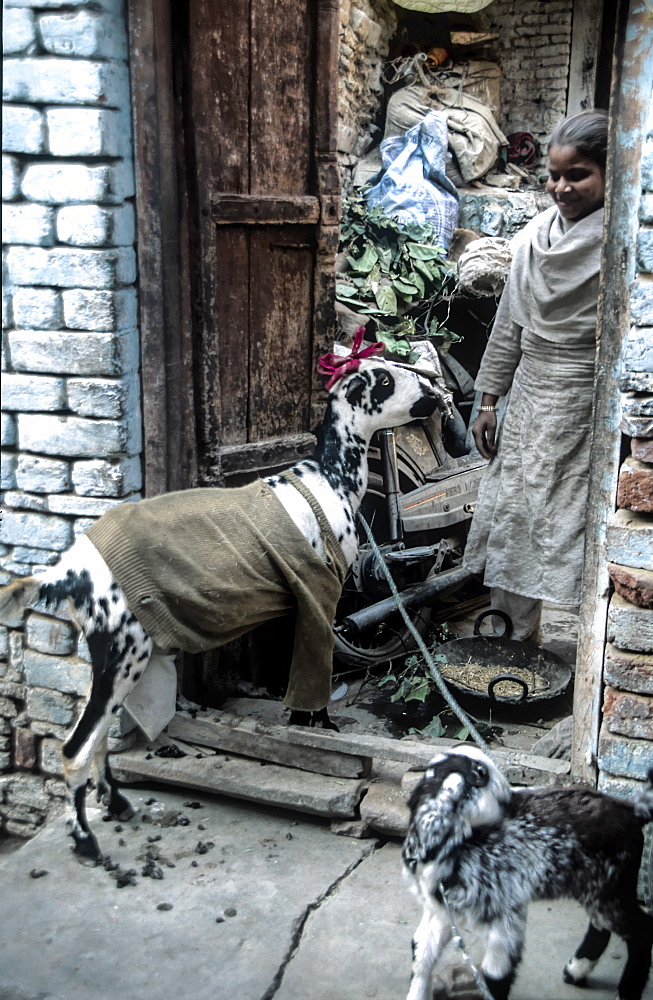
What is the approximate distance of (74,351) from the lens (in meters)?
3.50

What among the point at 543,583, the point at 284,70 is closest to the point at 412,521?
the point at 543,583

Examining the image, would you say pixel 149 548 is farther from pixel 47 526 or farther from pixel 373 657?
pixel 373 657

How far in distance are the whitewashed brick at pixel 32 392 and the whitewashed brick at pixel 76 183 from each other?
68cm

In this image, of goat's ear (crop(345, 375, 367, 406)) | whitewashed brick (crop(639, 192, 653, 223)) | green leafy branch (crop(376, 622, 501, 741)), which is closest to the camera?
whitewashed brick (crop(639, 192, 653, 223))

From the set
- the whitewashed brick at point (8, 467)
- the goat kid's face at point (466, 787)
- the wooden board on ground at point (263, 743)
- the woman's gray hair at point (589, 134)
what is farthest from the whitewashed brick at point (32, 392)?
the woman's gray hair at point (589, 134)

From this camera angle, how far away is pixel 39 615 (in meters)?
3.80

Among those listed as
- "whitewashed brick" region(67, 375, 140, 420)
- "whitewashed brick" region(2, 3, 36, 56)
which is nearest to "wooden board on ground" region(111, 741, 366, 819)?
"whitewashed brick" region(67, 375, 140, 420)

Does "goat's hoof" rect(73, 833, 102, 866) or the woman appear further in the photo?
the woman

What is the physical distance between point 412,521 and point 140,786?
2.54 m

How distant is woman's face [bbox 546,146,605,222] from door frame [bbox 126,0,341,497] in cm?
107

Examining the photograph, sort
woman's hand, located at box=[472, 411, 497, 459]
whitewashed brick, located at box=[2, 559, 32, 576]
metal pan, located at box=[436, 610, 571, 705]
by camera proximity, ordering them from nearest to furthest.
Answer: whitewashed brick, located at box=[2, 559, 32, 576] → metal pan, located at box=[436, 610, 571, 705] → woman's hand, located at box=[472, 411, 497, 459]

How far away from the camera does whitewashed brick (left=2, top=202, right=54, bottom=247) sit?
3422mm

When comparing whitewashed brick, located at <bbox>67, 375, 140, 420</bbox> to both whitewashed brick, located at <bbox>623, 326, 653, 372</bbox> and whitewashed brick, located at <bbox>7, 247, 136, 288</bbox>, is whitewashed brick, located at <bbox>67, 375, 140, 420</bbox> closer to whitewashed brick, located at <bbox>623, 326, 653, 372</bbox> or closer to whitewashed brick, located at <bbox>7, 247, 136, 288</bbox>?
whitewashed brick, located at <bbox>7, 247, 136, 288</bbox>

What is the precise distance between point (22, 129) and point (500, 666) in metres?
3.24
